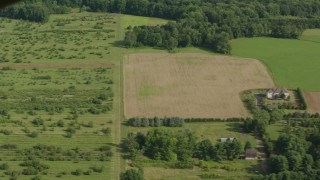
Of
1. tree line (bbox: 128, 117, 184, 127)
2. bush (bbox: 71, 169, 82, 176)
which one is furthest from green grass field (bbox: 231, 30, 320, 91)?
bush (bbox: 71, 169, 82, 176)

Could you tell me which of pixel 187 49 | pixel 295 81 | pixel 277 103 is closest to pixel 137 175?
pixel 277 103

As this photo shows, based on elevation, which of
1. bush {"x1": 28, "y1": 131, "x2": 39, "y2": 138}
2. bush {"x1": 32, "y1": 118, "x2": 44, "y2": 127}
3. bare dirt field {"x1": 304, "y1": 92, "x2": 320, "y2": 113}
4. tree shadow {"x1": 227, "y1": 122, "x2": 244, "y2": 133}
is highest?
bare dirt field {"x1": 304, "y1": 92, "x2": 320, "y2": 113}

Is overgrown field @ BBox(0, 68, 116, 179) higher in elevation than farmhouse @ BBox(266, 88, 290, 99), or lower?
lower

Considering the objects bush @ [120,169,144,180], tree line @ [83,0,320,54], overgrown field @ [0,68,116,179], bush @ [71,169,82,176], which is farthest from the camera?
tree line @ [83,0,320,54]

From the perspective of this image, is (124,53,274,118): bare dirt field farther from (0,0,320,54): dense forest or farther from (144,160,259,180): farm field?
(144,160,259,180): farm field

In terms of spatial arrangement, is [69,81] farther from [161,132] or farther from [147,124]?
[161,132]

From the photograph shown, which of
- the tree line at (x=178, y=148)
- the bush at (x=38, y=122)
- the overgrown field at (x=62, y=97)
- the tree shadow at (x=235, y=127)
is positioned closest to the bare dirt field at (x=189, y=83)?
the tree shadow at (x=235, y=127)
